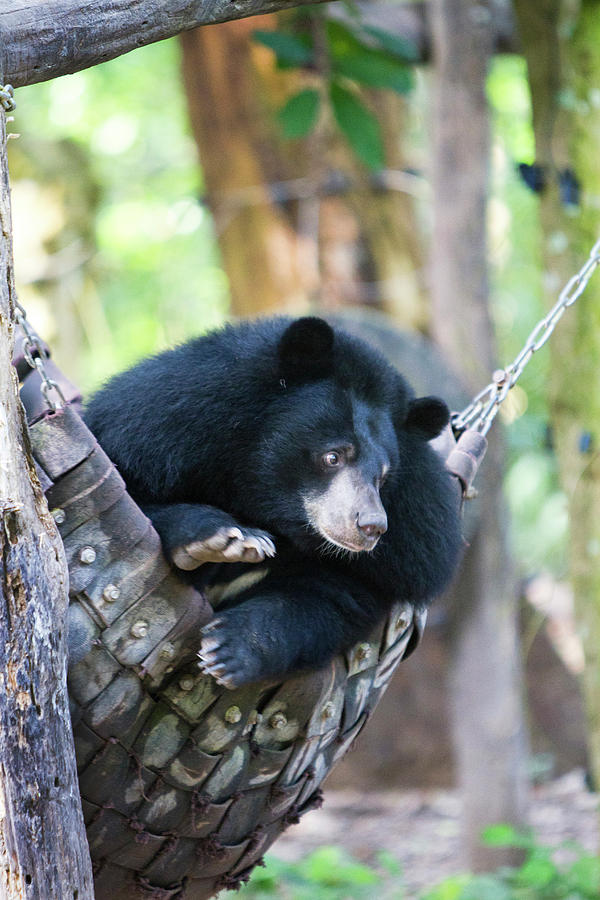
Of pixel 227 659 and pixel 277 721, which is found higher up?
pixel 227 659

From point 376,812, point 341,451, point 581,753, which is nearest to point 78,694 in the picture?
point 341,451

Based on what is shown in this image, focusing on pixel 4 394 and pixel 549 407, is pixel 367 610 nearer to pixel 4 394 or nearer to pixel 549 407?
pixel 4 394

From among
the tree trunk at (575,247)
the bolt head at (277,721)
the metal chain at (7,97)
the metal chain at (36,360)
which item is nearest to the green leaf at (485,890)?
the tree trunk at (575,247)

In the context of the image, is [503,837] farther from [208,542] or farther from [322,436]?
[208,542]

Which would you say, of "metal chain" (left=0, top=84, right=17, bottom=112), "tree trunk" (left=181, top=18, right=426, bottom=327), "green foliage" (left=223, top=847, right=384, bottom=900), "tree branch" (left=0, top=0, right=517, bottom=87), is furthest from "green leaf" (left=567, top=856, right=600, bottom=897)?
"metal chain" (left=0, top=84, right=17, bottom=112)

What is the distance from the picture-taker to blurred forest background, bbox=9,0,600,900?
371 cm

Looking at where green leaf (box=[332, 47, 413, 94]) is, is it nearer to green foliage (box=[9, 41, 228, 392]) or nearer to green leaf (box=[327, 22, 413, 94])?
green leaf (box=[327, 22, 413, 94])

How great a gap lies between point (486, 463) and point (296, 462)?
2.50 m

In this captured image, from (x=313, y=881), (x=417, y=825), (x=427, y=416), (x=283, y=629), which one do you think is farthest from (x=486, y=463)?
(x=283, y=629)

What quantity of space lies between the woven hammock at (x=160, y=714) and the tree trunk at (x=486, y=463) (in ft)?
8.67

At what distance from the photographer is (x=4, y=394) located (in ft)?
4.70

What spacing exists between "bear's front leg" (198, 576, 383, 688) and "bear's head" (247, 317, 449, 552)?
0.13 meters

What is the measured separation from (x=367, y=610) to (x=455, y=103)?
10.1 ft

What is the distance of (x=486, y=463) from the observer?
4.57 m
